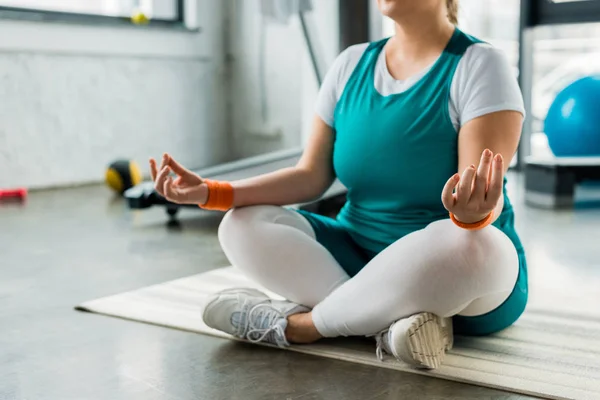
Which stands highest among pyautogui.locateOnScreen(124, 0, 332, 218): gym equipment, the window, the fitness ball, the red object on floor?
the window

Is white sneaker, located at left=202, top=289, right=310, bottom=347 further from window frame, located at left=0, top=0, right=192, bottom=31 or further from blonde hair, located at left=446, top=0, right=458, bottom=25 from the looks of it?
window frame, located at left=0, top=0, right=192, bottom=31

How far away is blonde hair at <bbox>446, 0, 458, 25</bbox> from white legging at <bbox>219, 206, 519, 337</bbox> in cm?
47

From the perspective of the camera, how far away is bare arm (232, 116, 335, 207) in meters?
1.49

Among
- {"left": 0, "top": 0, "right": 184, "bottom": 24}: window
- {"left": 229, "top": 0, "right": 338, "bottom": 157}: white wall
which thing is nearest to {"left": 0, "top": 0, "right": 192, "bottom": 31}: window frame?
{"left": 0, "top": 0, "right": 184, "bottom": 24}: window

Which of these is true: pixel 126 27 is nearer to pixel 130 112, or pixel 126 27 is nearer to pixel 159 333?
pixel 130 112

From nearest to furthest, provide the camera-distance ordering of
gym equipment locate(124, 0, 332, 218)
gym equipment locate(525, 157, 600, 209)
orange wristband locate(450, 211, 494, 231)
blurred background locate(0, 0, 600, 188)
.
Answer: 1. orange wristband locate(450, 211, 494, 231)
2. gym equipment locate(124, 0, 332, 218)
3. gym equipment locate(525, 157, 600, 209)
4. blurred background locate(0, 0, 600, 188)

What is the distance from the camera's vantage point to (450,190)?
1.09 meters

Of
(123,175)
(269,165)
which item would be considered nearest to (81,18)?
(123,175)

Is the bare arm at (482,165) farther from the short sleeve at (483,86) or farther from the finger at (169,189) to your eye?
the finger at (169,189)

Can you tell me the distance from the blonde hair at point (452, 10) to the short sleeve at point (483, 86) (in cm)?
16

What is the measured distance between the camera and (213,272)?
211 cm

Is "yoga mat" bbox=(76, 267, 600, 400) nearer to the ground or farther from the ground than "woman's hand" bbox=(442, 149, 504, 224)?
nearer to the ground

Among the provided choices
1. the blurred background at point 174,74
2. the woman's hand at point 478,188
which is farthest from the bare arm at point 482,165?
the blurred background at point 174,74

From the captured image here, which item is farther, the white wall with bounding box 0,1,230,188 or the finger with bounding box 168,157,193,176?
the white wall with bounding box 0,1,230,188
